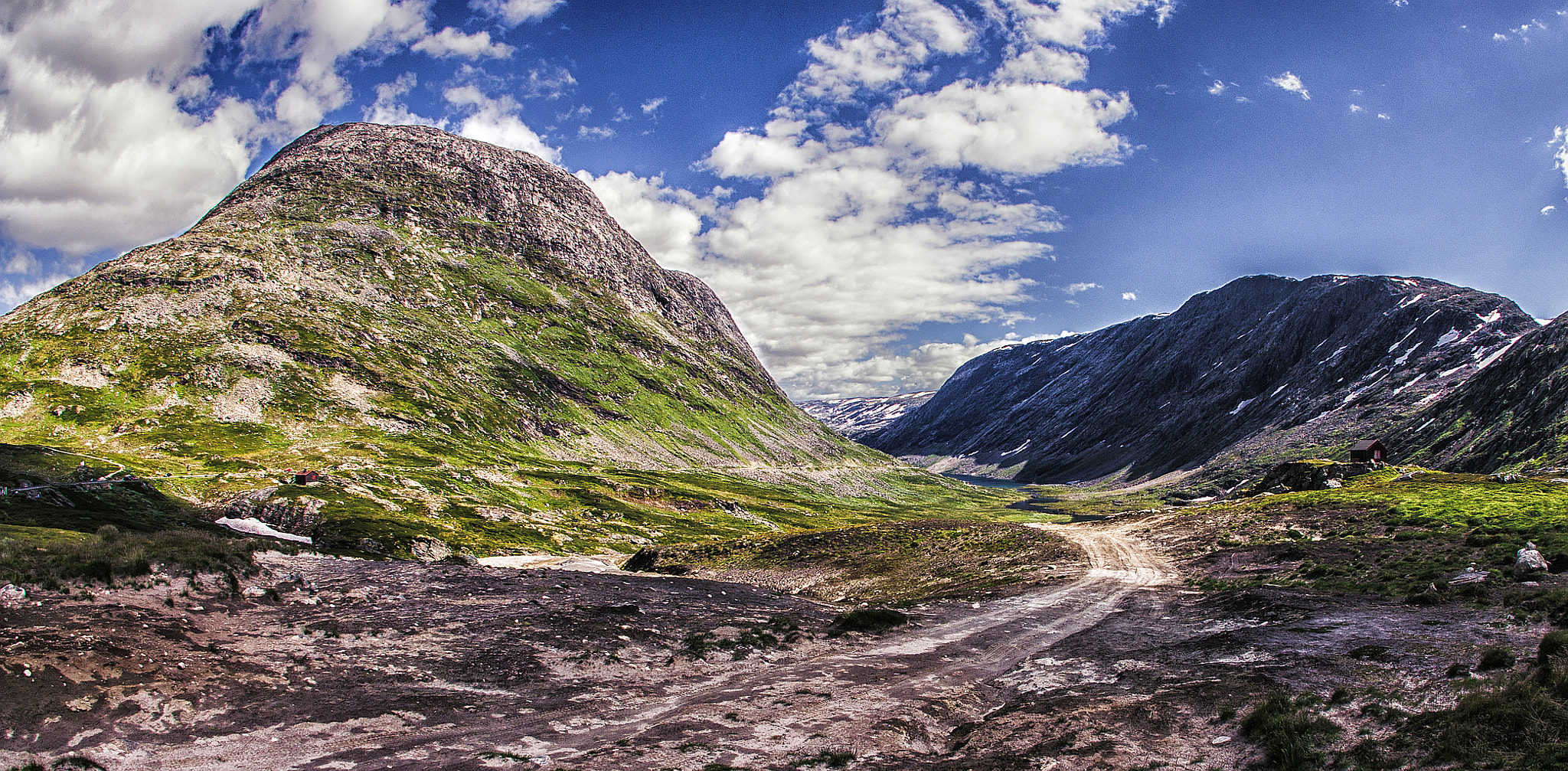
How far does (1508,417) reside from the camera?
497 ft

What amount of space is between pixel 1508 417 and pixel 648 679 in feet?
→ 695

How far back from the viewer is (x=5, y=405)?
110 meters

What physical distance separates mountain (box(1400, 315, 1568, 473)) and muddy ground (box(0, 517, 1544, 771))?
14167 centimetres

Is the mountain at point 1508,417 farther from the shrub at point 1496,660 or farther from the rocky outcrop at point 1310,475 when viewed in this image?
the shrub at point 1496,660

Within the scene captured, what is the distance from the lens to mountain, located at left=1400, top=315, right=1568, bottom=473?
13062 centimetres

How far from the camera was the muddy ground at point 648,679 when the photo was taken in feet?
64.3

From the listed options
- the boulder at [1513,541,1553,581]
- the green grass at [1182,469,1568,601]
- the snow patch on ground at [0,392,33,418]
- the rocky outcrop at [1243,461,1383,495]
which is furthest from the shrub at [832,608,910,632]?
the snow patch on ground at [0,392,33,418]

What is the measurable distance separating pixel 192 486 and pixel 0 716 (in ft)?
277

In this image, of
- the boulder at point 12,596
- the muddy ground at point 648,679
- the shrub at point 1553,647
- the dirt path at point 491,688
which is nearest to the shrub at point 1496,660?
the shrub at point 1553,647

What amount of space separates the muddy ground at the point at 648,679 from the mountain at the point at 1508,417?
14167 centimetres

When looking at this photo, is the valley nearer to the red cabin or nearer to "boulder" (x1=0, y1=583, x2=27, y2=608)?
"boulder" (x1=0, y1=583, x2=27, y2=608)

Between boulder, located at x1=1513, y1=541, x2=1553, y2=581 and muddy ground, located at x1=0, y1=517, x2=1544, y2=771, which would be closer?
muddy ground, located at x1=0, y1=517, x2=1544, y2=771

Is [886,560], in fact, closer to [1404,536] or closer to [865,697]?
[1404,536]

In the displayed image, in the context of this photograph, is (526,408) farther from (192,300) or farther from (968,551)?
(968,551)
